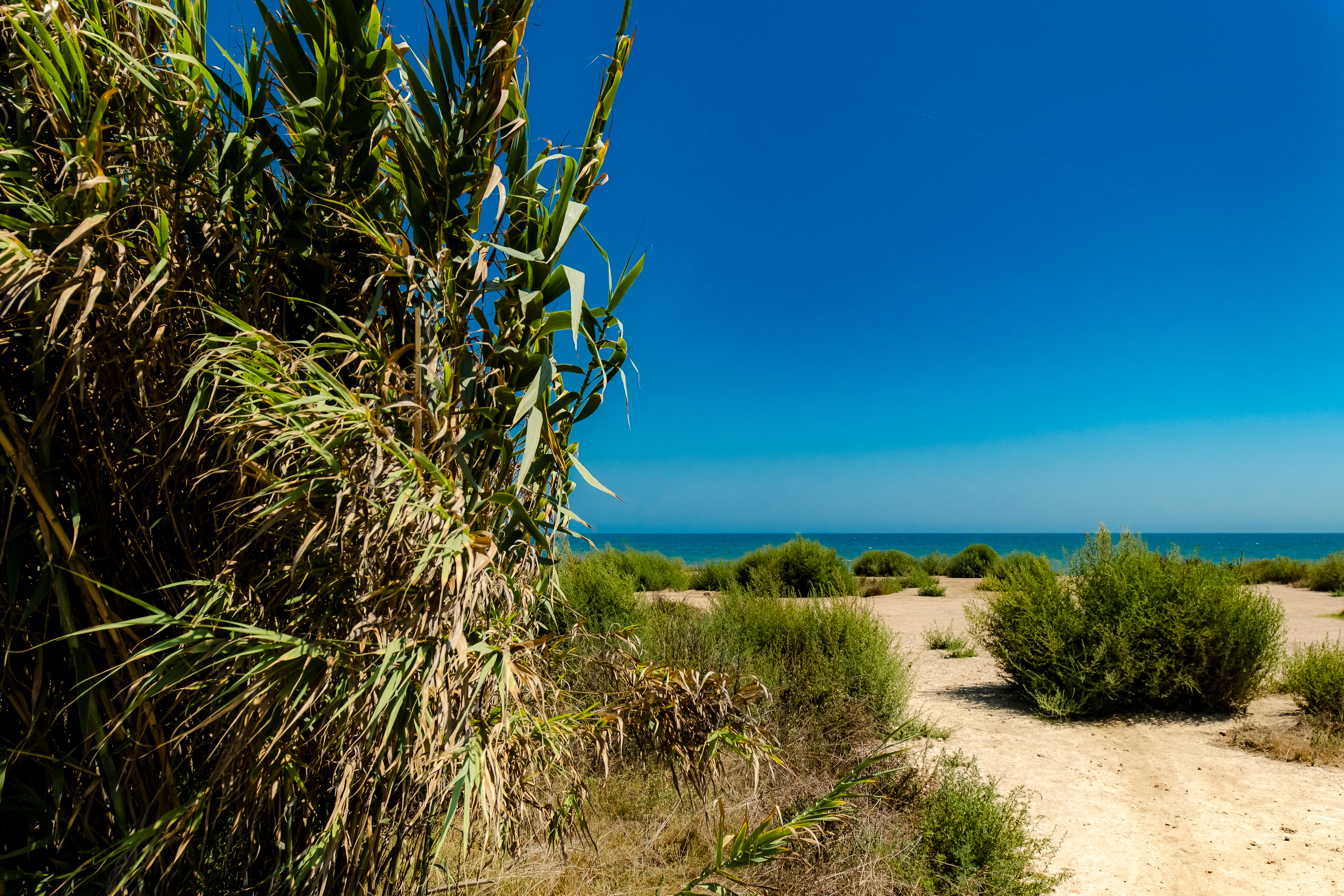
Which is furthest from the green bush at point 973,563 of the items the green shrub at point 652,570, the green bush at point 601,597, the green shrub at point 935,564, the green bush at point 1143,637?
the green bush at point 601,597

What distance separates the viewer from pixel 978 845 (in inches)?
129

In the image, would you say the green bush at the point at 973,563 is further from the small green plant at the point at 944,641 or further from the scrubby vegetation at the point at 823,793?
the scrubby vegetation at the point at 823,793

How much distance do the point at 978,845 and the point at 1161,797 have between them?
2135 millimetres

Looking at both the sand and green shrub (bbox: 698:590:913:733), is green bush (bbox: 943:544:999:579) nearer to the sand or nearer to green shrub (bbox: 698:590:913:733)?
the sand

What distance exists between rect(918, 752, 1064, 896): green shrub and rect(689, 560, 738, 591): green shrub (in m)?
10.6

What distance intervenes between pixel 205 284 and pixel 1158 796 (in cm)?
592

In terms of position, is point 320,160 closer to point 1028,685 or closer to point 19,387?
point 19,387

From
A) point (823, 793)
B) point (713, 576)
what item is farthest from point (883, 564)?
point (823, 793)

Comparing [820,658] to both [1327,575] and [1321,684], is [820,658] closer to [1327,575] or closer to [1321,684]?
[1321,684]

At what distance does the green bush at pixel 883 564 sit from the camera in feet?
71.4

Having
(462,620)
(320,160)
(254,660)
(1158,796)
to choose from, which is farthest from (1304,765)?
(320,160)

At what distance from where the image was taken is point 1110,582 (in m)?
6.18

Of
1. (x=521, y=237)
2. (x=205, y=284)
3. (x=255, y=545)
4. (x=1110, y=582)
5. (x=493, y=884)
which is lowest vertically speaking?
(x=493, y=884)

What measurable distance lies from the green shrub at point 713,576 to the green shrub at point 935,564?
863 centimetres
